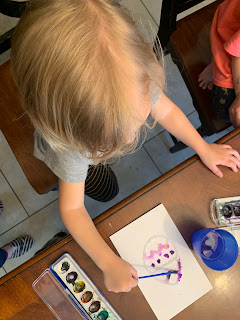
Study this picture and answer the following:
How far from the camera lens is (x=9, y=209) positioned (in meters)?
1.34

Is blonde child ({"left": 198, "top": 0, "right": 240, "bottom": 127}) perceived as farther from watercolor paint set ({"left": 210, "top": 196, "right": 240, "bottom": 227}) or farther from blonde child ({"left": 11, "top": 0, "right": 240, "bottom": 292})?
blonde child ({"left": 11, "top": 0, "right": 240, "bottom": 292})

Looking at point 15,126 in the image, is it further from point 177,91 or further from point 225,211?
point 177,91

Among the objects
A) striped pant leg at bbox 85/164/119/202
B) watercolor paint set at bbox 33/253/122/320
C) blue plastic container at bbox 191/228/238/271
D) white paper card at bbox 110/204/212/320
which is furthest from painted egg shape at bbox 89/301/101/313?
striped pant leg at bbox 85/164/119/202

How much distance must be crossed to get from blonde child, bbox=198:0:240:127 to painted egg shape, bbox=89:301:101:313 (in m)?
0.60

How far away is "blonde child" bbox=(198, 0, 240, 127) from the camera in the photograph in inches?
36.3

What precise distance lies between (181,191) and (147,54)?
0.34 metres

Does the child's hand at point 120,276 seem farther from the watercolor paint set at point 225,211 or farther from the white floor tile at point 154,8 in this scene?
the white floor tile at point 154,8

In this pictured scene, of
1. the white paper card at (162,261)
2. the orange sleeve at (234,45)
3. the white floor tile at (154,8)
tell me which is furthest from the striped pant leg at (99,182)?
the white floor tile at (154,8)

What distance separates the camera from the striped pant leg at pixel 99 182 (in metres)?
0.97

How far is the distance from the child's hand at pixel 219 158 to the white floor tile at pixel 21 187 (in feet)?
2.46

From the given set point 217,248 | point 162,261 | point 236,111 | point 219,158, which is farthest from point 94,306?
point 236,111

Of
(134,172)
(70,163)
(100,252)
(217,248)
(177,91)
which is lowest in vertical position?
(134,172)

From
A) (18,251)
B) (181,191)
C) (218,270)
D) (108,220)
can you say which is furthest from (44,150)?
(18,251)

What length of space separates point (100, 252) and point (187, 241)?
202mm
